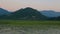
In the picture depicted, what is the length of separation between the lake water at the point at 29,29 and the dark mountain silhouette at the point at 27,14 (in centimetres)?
10

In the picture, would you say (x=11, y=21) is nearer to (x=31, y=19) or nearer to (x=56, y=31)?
(x=31, y=19)

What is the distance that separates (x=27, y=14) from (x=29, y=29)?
174 mm

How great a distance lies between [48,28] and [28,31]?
0.23 m

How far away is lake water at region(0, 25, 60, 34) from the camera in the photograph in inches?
69.5

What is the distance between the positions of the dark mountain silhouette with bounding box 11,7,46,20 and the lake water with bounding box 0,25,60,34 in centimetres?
10

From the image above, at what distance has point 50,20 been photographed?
1.80m

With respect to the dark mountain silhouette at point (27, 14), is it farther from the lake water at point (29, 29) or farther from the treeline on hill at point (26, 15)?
the lake water at point (29, 29)

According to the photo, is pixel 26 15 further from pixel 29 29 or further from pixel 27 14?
pixel 29 29

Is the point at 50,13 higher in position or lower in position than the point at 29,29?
higher

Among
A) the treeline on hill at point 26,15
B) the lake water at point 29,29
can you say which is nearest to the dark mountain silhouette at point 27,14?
the treeline on hill at point 26,15

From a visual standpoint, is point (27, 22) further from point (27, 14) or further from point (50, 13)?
point (50, 13)

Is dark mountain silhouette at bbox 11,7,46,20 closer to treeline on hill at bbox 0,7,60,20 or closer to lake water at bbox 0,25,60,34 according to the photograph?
treeline on hill at bbox 0,7,60,20

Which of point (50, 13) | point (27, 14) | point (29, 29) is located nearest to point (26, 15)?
Result: point (27, 14)

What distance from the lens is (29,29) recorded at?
69.6 inches
